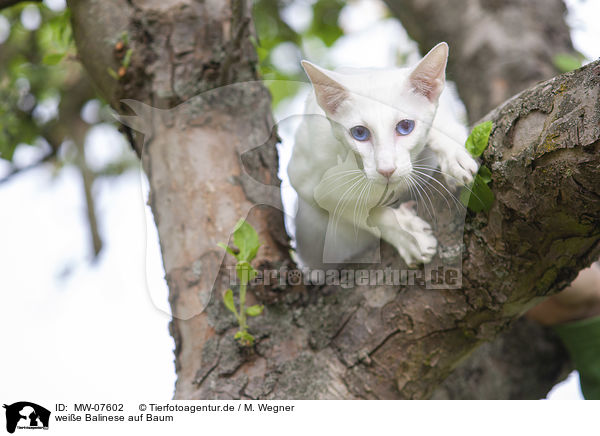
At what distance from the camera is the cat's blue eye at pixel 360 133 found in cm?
84

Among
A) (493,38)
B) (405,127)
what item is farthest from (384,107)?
(493,38)

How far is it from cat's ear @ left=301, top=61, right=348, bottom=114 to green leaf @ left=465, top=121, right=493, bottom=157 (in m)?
0.24

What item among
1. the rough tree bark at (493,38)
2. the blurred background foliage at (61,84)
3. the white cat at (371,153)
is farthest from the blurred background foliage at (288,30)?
the white cat at (371,153)

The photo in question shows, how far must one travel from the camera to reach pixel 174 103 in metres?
1.29

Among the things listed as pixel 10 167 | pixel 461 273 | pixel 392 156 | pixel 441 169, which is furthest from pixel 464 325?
pixel 10 167

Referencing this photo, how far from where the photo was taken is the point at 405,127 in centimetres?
85

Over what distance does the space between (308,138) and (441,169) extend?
10.1 inches

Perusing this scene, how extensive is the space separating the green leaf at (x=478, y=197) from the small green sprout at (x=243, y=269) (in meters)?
0.40

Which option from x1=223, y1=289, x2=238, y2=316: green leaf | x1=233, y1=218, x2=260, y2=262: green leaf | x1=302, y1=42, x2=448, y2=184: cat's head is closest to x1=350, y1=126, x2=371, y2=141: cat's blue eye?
x1=302, y1=42, x2=448, y2=184: cat's head

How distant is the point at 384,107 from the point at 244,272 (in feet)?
1.44

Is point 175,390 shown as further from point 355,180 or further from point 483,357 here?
point 483,357

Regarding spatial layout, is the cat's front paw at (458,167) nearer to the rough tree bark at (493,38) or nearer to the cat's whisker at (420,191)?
the cat's whisker at (420,191)

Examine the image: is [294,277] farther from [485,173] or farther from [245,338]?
[485,173]

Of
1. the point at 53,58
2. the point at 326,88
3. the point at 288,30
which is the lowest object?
the point at 326,88
